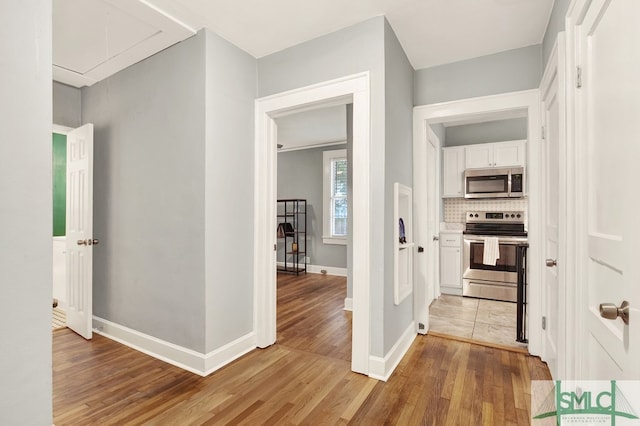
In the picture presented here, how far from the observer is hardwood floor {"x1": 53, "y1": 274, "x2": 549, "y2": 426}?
6.00ft

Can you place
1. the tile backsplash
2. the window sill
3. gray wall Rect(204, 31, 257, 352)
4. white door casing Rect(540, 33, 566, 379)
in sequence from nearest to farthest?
white door casing Rect(540, 33, 566, 379), gray wall Rect(204, 31, 257, 352), the tile backsplash, the window sill

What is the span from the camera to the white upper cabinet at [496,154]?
4.41 m

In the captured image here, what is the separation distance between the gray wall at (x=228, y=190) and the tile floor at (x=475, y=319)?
2.05 metres

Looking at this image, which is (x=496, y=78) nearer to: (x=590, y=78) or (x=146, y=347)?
(x=590, y=78)

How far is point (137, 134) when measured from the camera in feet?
9.25

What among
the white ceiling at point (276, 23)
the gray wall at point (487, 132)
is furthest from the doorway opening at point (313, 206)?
the white ceiling at point (276, 23)

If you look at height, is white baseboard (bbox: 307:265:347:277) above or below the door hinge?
below

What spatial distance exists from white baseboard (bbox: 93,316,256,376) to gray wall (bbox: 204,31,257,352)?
65mm

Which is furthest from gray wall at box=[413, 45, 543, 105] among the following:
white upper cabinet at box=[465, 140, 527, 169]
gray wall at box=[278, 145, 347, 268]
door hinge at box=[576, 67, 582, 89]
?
gray wall at box=[278, 145, 347, 268]

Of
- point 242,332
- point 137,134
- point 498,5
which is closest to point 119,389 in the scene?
point 242,332

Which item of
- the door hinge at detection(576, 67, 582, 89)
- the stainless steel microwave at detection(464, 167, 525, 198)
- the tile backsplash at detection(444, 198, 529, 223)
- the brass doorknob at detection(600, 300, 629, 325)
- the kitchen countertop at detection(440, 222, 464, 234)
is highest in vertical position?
→ the door hinge at detection(576, 67, 582, 89)

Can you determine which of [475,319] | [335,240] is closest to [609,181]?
[475,319]

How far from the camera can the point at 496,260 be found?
168 inches

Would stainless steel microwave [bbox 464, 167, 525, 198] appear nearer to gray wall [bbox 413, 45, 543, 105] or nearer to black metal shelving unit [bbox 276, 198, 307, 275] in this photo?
gray wall [bbox 413, 45, 543, 105]
